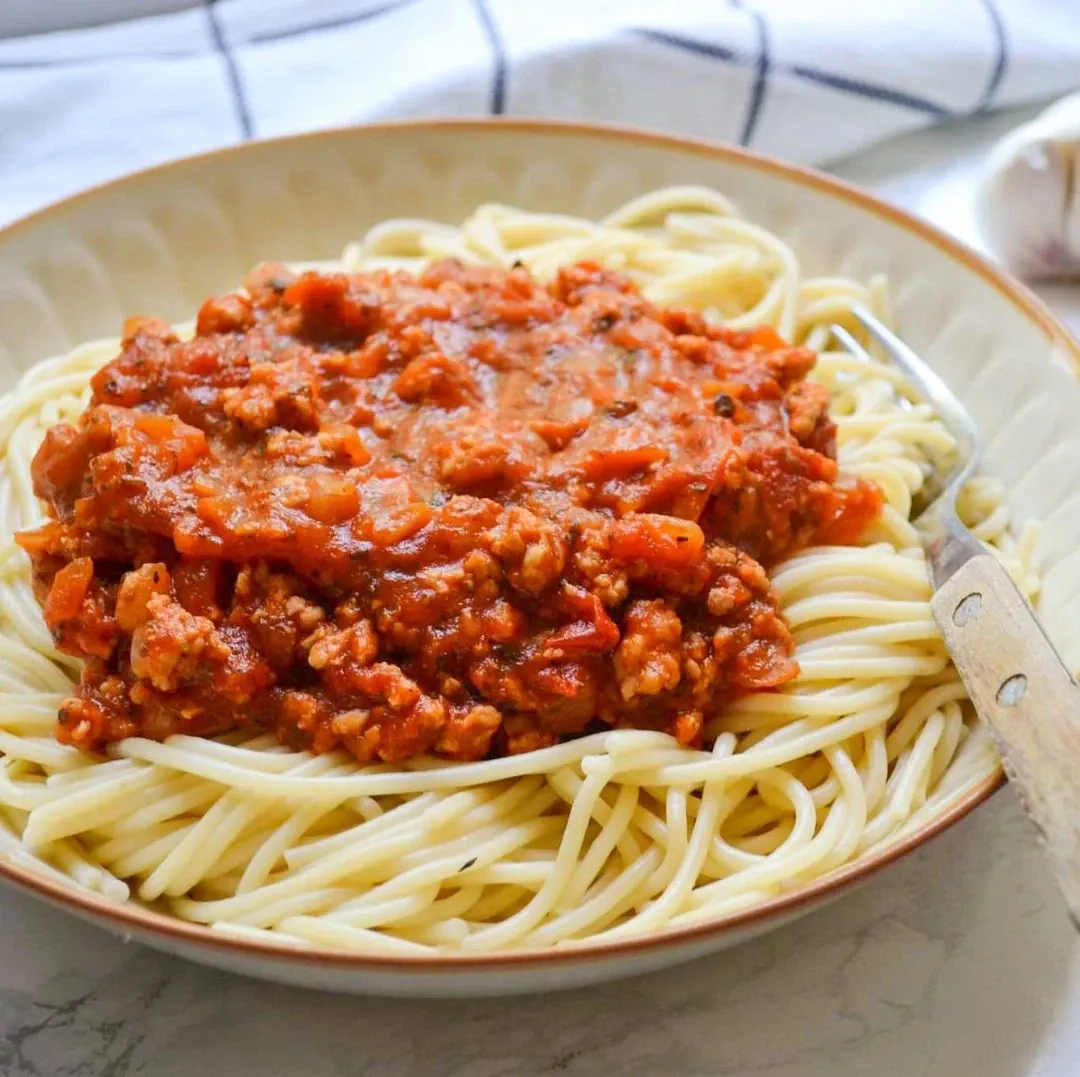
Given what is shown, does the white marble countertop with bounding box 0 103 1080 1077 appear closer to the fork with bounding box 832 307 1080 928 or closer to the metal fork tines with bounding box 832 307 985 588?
the fork with bounding box 832 307 1080 928

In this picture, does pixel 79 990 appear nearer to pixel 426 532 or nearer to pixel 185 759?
pixel 185 759

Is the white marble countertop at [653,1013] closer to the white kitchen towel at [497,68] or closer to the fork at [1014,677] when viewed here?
the fork at [1014,677]

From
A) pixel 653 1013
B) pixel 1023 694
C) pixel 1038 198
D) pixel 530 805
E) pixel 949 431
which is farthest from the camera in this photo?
pixel 1038 198

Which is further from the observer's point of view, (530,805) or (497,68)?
(497,68)

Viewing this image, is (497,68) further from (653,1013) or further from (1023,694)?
(653,1013)

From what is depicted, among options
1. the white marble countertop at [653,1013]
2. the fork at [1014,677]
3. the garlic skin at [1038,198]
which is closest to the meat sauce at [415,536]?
the fork at [1014,677]

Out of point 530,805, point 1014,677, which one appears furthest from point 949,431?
point 530,805

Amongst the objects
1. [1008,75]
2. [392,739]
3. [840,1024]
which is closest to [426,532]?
[392,739]
